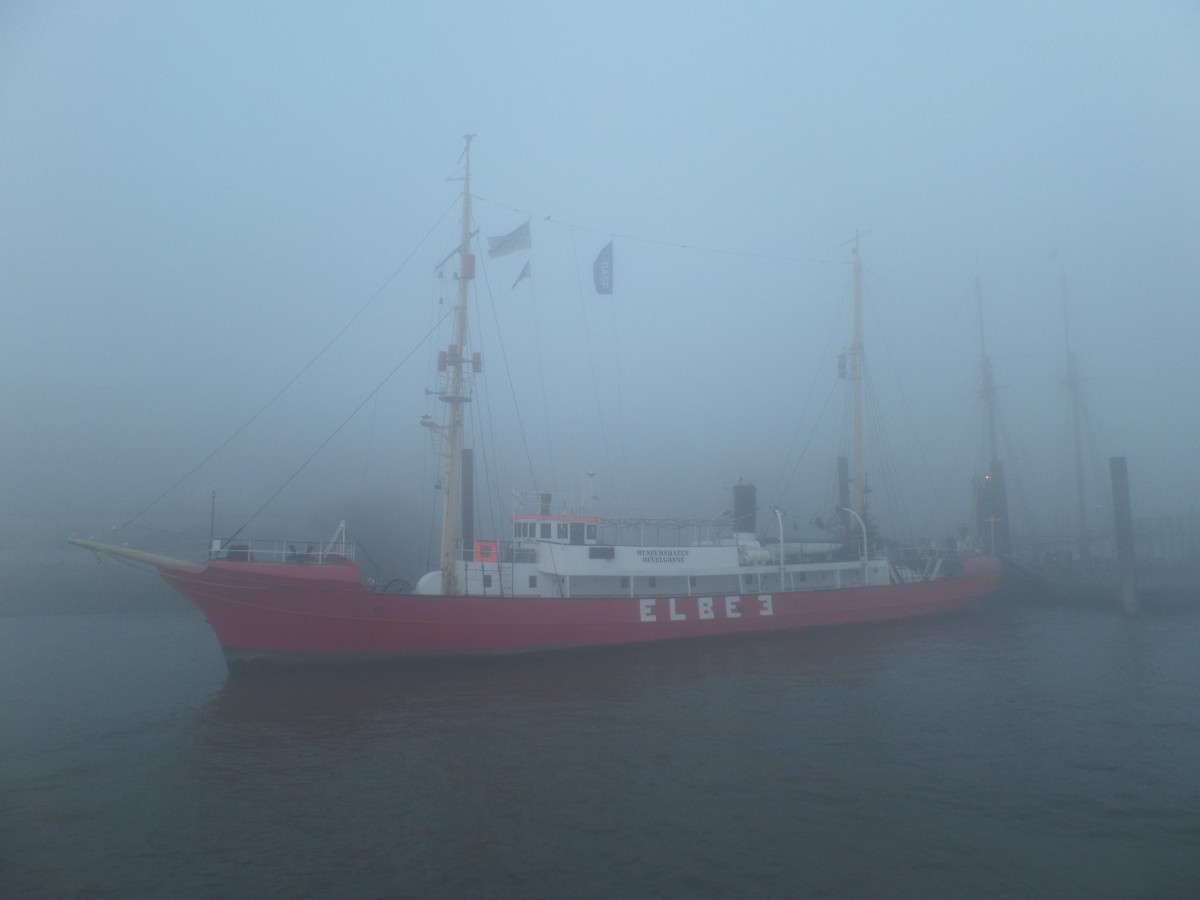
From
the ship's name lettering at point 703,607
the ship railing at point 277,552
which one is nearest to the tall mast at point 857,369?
the ship's name lettering at point 703,607

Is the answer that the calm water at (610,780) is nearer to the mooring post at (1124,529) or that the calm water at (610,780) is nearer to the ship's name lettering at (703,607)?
the ship's name lettering at (703,607)

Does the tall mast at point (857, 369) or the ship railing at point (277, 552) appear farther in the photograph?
the tall mast at point (857, 369)

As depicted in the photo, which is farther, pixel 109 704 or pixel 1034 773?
pixel 109 704

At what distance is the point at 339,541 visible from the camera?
2111 cm

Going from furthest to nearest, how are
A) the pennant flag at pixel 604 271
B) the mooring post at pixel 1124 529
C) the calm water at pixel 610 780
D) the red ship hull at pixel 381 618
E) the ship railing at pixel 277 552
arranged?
the mooring post at pixel 1124 529 → the pennant flag at pixel 604 271 → the ship railing at pixel 277 552 → the red ship hull at pixel 381 618 → the calm water at pixel 610 780

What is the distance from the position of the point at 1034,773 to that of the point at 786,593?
14795mm

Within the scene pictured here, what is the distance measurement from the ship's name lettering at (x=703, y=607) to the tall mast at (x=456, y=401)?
6.77m

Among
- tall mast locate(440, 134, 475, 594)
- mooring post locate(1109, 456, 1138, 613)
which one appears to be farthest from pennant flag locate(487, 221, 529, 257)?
mooring post locate(1109, 456, 1138, 613)

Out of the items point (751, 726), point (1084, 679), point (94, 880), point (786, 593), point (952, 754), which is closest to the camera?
point (94, 880)

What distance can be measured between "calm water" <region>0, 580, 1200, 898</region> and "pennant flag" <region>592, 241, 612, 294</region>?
1226cm

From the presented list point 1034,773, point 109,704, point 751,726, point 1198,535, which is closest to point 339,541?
point 109,704

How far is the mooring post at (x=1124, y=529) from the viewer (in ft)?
103

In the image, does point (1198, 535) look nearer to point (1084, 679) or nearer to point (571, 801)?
point (1084, 679)

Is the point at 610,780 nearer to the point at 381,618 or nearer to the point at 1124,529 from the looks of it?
the point at 381,618
